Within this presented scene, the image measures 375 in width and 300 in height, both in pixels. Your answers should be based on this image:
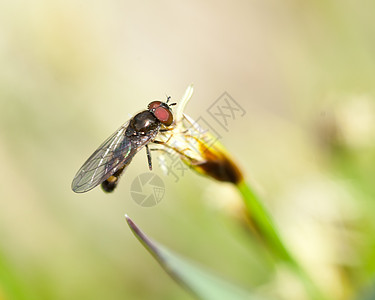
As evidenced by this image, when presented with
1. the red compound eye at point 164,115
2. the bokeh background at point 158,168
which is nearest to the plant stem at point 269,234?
the bokeh background at point 158,168

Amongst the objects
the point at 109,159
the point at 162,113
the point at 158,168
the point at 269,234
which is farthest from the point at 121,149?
the point at 158,168

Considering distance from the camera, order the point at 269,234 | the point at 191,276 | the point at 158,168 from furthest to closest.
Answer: the point at 158,168
the point at 269,234
the point at 191,276

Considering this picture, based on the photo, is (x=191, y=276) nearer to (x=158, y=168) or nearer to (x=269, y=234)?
→ (x=269, y=234)

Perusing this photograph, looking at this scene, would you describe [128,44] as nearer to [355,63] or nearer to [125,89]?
[125,89]

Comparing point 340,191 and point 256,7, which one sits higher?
point 256,7

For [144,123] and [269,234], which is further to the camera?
[144,123]

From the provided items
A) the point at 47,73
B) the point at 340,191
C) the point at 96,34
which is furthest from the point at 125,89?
the point at 340,191
